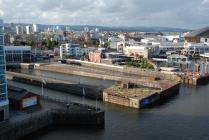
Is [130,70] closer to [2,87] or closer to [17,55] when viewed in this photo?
[17,55]

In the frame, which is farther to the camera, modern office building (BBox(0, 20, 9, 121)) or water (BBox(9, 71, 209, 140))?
water (BBox(9, 71, 209, 140))

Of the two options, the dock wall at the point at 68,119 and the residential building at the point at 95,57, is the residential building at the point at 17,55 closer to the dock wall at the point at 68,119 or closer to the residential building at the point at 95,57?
the residential building at the point at 95,57

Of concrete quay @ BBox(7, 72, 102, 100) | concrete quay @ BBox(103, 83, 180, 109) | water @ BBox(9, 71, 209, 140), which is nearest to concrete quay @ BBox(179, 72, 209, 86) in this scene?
concrete quay @ BBox(103, 83, 180, 109)

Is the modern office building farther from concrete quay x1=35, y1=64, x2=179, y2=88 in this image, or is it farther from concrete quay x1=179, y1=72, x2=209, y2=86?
concrete quay x1=179, y1=72, x2=209, y2=86

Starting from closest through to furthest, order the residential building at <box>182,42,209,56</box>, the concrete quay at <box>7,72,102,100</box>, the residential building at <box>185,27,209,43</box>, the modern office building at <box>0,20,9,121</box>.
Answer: the modern office building at <box>0,20,9,121</box>, the concrete quay at <box>7,72,102,100</box>, the residential building at <box>182,42,209,56</box>, the residential building at <box>185,27,209,43</box>

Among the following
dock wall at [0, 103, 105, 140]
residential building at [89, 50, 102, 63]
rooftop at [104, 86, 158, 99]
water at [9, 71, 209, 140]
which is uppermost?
residential building at [89, 50, 102, 63]

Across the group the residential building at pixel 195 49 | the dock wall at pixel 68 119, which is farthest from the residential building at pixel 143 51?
the dock wall at pixel 68 119

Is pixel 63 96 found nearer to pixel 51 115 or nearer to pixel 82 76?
pixel 51 115
